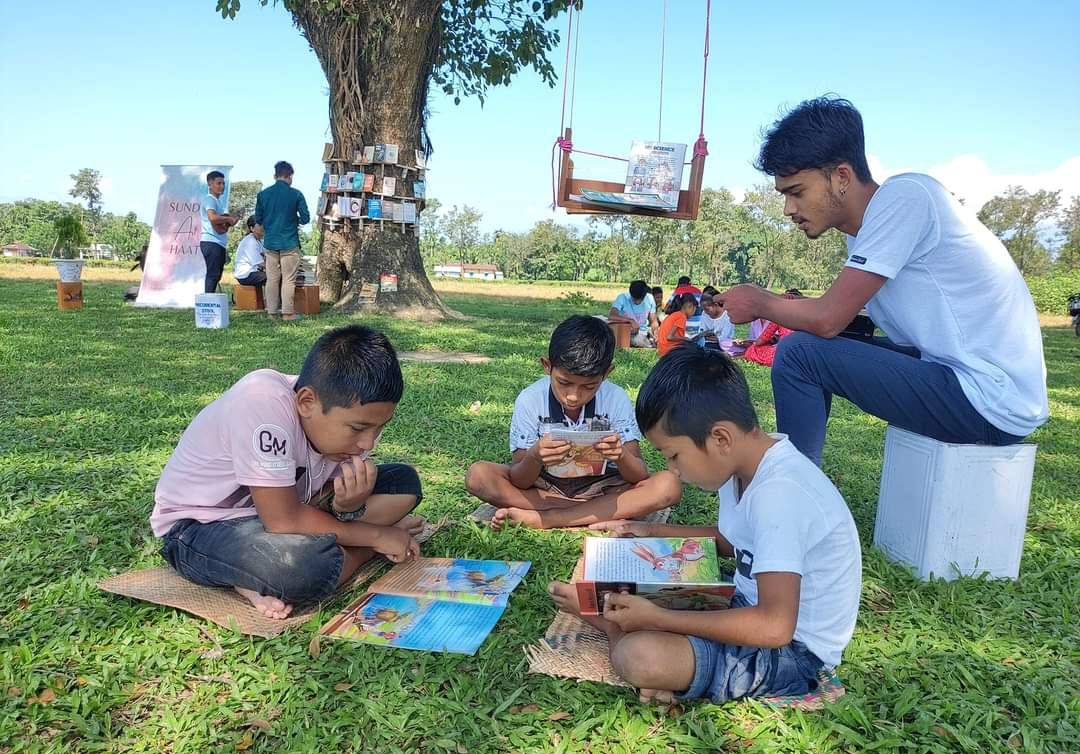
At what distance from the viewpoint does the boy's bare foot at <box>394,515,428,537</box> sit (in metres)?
2.81

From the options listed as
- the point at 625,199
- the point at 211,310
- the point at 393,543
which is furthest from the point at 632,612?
the point at 211,310

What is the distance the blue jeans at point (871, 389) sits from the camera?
246 centimetres

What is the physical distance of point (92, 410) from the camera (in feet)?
14.8

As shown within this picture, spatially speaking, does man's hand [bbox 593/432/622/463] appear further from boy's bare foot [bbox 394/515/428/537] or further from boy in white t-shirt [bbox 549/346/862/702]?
boy in white t-shirt [bbox 549/346/862/702]

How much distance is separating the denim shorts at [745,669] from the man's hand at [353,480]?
1141 mm

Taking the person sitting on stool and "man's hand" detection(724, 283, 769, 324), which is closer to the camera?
"man's hand" detection(724, 283, 769, 324)

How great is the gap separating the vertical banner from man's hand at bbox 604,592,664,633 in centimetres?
1028

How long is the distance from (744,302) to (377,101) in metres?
8.63

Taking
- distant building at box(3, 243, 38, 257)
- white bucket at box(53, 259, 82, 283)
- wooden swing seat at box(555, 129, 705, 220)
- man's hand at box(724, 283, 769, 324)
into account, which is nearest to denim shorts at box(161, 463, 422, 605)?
man's hand at box(724, 283, 769, 324)

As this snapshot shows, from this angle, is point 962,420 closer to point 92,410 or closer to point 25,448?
point 25,448

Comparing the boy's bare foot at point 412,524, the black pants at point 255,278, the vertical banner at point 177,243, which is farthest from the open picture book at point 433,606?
the vertical banner at point 177,243

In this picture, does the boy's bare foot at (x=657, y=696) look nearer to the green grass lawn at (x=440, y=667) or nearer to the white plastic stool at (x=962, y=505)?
the green grass lawn at (x=440, y=667)

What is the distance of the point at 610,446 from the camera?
9.25 feet

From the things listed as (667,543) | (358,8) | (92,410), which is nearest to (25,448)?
(92,410)
